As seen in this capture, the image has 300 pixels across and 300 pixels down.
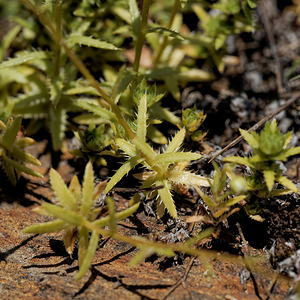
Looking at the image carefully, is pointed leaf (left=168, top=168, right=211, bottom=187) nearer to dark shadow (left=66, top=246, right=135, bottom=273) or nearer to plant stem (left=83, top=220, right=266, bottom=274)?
plant stem (left=83, top=220, right=266, bottom=274)

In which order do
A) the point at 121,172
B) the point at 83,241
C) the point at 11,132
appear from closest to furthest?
the point at 83,241, the point at 121,172, the point at 11,132

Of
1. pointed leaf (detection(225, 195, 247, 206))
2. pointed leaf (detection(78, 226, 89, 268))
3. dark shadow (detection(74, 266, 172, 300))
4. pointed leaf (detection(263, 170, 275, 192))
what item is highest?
pointed leaf (detection(263, 170, 275, 192))

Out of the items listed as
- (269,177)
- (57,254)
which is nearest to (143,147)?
(269,177)

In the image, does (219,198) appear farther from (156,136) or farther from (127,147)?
(156,136)

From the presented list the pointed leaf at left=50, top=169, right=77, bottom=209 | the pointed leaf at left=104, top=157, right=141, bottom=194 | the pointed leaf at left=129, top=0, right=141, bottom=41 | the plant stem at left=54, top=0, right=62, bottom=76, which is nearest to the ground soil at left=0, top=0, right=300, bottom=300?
the pointed leaf at left=104, top=157, right=141, bottom=194

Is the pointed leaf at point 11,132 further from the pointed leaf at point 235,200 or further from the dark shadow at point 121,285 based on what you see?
the pointed leaf at point 235,200

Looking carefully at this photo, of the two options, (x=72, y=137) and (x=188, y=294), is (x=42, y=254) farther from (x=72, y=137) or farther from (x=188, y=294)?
(x=72, y=137)
